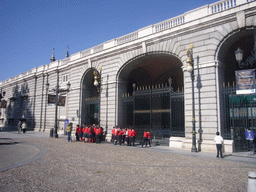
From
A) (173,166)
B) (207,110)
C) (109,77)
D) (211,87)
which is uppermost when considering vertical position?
(109,77)

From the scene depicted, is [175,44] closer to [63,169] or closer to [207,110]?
[207,110]

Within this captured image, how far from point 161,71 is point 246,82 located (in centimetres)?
1270

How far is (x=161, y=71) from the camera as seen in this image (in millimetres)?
24922

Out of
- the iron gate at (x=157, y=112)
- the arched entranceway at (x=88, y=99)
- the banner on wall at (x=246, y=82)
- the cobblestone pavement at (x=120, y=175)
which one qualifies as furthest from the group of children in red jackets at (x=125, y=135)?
the banner on wall at (x=246, y=82)

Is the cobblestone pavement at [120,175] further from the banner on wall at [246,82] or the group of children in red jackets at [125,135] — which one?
the group of children in red jackets at [125,135]

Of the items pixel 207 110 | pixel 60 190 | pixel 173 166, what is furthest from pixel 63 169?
pixel 207 110

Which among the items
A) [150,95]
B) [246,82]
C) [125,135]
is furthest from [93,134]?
[246,82]

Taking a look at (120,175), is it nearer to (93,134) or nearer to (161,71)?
(93,134)

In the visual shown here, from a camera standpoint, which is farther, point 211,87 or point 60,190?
point 211,87

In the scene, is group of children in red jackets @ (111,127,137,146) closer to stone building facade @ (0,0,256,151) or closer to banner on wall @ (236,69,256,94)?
stone building facade @ (0,0,256,151)

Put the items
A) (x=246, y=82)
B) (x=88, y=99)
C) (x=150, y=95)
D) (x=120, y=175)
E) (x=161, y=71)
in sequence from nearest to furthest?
(x=120, y=175) < (x=246, y=82) < (x=150, y=95) < (x=88, y=99) < (x=161, y=71)

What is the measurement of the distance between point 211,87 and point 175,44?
15.7 feet

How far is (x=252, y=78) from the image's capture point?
41.7ft

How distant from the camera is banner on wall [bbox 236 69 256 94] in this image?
41.5 ft
